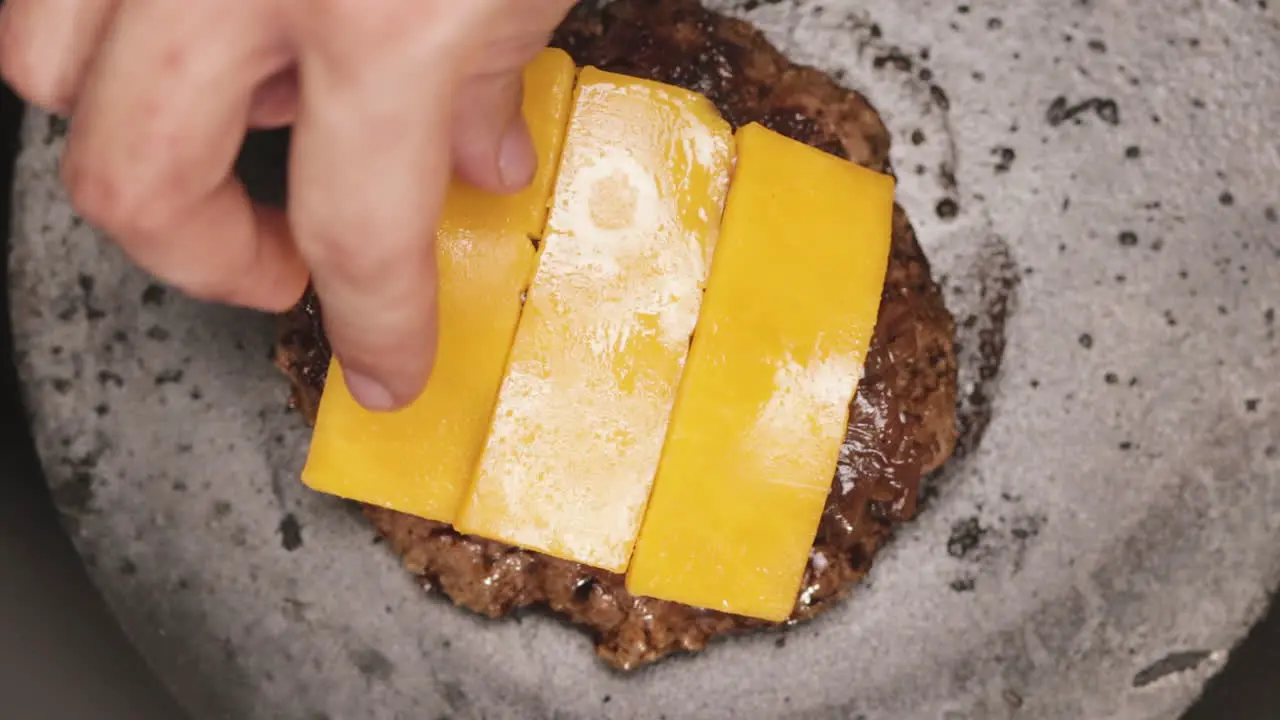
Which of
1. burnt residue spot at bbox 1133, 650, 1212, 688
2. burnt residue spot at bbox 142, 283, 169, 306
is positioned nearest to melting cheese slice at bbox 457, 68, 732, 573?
burnt residue spot at bbox 142, 283, 169, 306

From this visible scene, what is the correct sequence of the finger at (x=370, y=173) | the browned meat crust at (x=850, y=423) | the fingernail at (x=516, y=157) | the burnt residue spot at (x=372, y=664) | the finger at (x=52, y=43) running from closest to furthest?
the finger at (x=370, y=173)
the finger at (x=52, y=43)
the fingernail at (x=516, y=157)
the browned meat crust at (x=850, y=423)
the burnt residue spot at (x=372, y=664)

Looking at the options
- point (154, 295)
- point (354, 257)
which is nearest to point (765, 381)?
point (354, 257)

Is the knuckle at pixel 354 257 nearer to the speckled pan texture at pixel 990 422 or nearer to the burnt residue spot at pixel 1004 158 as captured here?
the speckled pan texture at pixel 990 422

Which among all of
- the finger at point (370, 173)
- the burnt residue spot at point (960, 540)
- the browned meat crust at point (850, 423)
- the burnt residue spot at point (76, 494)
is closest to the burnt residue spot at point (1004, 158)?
the browned meat crust at point (850, 423)

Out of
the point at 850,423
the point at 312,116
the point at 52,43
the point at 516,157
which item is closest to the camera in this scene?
the point at 312,116

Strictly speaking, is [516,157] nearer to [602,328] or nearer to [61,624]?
[602,328]

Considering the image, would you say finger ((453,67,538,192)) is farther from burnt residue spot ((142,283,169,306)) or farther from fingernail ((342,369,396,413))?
burnt residue spot ((142,283,169,306))
